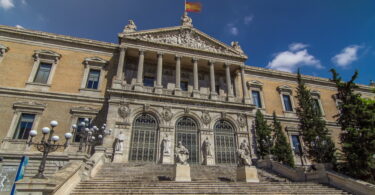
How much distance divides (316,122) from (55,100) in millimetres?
20994

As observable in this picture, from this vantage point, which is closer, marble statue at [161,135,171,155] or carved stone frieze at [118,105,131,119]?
marble statue at [161,135,171,155]

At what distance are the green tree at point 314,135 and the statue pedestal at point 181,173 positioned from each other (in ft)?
33.6

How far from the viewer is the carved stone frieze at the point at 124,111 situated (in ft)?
52.1

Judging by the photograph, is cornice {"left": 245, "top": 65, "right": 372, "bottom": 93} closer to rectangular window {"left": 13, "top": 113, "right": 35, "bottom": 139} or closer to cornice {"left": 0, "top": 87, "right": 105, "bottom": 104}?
cornice {"left": 0, "top": 87, "right": 105, "bottom": 104}

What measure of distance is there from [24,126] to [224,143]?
596 inches

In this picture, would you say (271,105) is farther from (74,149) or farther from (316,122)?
(74,149)

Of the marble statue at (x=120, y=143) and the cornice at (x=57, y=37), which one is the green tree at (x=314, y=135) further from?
the cornice at (x=57, y=37)

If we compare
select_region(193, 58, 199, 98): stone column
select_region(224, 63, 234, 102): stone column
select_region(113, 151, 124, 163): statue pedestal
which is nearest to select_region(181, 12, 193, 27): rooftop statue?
select_region(193, 58, 199, 98): stone column

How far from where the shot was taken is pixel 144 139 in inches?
627

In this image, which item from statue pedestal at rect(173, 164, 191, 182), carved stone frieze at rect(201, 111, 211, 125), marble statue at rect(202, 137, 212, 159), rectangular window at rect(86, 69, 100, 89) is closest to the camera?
statue pedestal at rect(173, 164, 191, 182)

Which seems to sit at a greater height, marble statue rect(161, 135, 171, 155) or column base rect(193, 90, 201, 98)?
column base rect(193, 90, 201, 98)

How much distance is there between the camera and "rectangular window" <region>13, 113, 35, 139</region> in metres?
15.4

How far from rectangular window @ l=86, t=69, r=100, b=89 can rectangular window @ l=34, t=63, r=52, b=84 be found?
322 centimetres

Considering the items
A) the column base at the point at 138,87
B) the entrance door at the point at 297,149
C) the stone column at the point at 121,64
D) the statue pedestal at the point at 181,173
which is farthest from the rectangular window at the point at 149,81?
the entrance door at the point at 297,149
